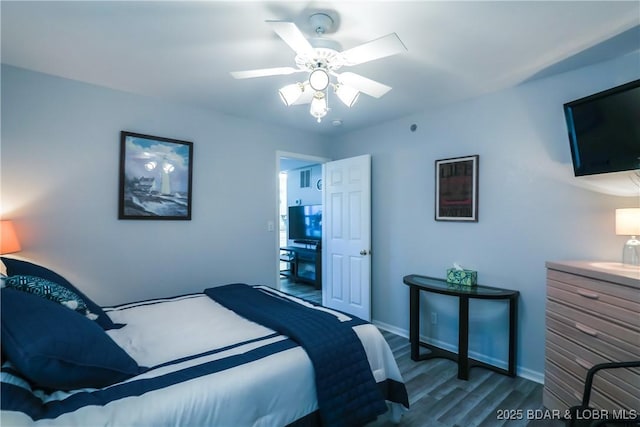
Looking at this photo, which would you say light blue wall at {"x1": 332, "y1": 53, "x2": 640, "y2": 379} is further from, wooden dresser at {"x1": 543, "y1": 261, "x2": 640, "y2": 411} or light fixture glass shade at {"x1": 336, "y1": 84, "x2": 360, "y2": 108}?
light fixture glass shade at {"x1": 336, "y1": 84, "x2": 360, "y2": 108}

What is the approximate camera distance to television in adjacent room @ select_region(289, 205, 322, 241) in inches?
226

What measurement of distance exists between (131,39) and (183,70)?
445 millimetres

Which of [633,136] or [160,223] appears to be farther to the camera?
[160,223]

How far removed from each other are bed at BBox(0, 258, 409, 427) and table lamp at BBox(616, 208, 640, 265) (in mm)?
1637

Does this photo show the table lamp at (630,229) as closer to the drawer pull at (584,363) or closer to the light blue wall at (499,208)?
the light blue wall at (499,208)

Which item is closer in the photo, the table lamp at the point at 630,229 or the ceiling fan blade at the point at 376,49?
the ceiling fan blade at the point at 376,49

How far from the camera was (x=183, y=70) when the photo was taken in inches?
93.2

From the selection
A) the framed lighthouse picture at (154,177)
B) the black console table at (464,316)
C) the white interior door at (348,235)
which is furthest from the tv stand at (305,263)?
the framed lighthouse picture at (154,177)

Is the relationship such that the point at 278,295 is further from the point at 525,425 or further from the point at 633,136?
the point at 633,136

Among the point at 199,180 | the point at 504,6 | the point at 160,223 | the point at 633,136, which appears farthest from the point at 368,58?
the point at 160,223

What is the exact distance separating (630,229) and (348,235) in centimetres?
254

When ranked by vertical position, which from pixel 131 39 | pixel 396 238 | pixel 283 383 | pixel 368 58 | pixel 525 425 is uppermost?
pixel 131 39

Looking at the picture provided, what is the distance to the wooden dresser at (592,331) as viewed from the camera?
158 centimetres

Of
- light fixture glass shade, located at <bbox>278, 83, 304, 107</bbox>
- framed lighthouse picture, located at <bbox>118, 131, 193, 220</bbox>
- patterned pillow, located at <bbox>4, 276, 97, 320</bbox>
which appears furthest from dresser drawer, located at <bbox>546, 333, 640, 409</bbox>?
framed lighthouse picture, located at <bbox>118, 131, 193, 220</bbox>
